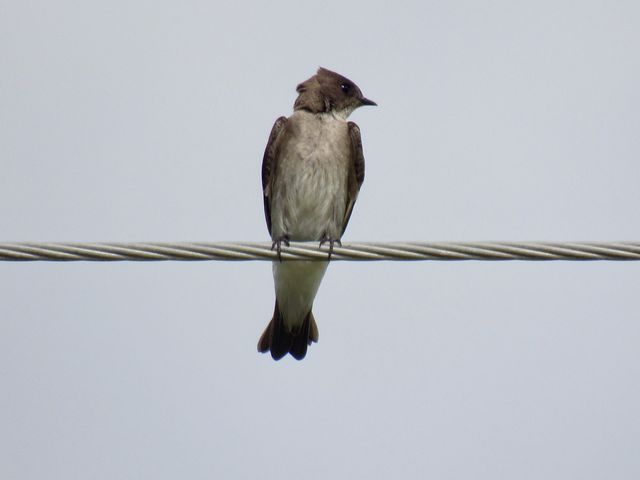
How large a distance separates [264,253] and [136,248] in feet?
2.15

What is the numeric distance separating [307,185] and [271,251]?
302cm

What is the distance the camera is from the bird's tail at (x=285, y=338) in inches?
399

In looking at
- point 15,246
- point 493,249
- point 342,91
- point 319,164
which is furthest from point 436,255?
point 342,91

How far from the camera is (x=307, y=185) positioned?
960 cm

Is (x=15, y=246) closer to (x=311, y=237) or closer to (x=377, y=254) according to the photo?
(x=377, y=254)

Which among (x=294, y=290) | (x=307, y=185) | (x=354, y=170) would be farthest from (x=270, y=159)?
(x=294, y=290)

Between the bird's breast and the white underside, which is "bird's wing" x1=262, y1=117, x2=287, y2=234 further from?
the white underside

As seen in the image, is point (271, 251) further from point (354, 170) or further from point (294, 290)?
point (294, 290)

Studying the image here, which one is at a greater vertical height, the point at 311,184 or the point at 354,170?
the point at 354,170

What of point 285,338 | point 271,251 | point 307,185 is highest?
point 307,185

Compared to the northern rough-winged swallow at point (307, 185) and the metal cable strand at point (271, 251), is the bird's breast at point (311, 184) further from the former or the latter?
the metal cable strand at point (271, 251)

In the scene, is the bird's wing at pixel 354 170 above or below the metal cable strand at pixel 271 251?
above

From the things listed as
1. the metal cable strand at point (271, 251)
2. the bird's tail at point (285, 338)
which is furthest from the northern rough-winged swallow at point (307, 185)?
the metal cable strand at point (271, 251)

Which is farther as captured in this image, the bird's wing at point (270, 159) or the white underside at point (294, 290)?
the white underside at point (294, 290)
